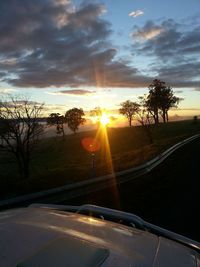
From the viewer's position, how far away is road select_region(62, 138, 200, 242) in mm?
7809

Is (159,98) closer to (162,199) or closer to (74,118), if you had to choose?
(74,118)

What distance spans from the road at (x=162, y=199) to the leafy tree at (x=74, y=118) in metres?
102

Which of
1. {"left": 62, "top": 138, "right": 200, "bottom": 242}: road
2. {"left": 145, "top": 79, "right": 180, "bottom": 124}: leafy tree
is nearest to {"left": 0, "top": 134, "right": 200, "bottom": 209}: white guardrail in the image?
{"left": 62, "top": 138, "right": 200, "bottom": 242}: road

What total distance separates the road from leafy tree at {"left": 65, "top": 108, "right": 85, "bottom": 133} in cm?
10220

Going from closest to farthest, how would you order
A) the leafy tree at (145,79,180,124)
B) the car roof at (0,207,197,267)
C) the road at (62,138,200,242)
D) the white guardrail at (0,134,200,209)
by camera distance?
the car roof at (0,207,197,267) < the white guardrail at (0,134,200,209) < the road at (62,138,200,242) < the leafy tree at (145,79,180,124)

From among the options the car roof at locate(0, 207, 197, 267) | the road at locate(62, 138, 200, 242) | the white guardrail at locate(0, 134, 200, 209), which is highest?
the car roof at locate(0, 207, 197, 267)

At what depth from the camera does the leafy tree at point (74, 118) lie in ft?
382

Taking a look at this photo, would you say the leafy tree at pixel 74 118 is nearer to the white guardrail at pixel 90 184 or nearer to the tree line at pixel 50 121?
the tree line at pixel 50 121

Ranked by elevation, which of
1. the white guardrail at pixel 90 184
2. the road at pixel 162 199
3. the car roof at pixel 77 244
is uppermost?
the car roof at pixel 77 244

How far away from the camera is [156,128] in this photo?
88.4 meters

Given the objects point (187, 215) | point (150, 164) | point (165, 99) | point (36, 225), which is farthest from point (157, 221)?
point (165, 99)

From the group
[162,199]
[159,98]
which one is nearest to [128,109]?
[159,98]

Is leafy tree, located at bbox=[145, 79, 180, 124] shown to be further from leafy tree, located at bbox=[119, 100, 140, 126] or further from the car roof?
the car roof

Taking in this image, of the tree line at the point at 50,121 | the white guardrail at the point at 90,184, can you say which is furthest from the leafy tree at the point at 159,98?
the white guardrail at the point at 90,184
